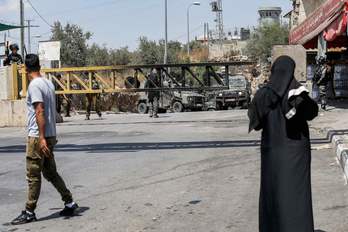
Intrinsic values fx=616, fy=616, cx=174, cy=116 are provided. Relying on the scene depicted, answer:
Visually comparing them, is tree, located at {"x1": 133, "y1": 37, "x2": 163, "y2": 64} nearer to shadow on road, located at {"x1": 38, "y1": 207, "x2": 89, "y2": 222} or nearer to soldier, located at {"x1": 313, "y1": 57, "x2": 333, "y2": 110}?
soldier, located at {"x1": 313, "y1": 57, "x2": 333, "y2": 110}

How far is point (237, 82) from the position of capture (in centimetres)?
3831

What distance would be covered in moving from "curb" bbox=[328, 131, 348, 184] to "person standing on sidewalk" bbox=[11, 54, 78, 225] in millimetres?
4151

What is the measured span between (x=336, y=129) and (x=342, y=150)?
14.1 ft

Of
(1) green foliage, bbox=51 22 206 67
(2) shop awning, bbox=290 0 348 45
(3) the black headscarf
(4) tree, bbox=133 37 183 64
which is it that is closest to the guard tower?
(1) green foliage, bbox=51 22 206 67

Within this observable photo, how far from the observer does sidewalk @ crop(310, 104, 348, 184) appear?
9.55 m

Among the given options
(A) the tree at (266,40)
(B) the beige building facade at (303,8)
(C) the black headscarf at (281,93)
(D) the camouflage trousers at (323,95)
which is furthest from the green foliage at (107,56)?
(C) the black headscarf at (281,93)

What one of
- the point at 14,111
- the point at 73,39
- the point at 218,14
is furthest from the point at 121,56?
the point at 14,111

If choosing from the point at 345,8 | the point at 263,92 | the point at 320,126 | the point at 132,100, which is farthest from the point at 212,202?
the point at 132,100

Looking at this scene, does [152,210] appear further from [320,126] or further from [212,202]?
[320,126]

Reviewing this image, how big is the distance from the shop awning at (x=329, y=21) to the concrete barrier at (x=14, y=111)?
10.4 m

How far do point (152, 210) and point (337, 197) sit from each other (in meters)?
2.31

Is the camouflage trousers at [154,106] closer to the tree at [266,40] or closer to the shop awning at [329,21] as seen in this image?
the shop awning at [329,21]

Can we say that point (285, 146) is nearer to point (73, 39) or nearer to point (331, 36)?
point (331, 36)

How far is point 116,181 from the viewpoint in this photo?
30.6 ft
